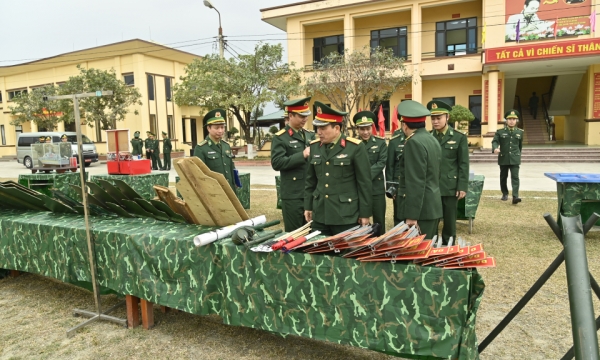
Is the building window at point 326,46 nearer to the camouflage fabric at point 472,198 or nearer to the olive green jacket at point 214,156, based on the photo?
the camouflage fabric at point 472,198

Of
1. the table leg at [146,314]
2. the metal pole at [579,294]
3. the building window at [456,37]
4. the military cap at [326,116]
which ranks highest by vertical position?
the building window at [456,37]

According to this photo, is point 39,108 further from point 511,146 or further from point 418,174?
point 418,174

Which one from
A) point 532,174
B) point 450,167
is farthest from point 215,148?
point 532,174

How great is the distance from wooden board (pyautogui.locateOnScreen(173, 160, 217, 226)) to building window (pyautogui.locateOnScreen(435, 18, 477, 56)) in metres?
19.7

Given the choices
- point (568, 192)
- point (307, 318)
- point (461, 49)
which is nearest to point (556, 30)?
point (461, 49)

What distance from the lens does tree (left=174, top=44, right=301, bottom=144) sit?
61.9 ft

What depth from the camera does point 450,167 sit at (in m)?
4.59

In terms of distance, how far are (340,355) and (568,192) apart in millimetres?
3918

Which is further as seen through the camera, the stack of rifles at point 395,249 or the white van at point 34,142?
the white van at point 34,142

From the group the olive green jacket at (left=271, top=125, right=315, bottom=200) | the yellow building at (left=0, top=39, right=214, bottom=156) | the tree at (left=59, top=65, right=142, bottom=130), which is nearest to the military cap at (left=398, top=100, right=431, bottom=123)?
the olive green jacket at (left=271, top=125, right=315, bottom=200)

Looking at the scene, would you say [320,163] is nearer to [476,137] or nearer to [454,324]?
[454,324]

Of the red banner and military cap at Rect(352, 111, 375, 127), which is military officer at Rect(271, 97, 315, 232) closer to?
military cap at Rect(352, 111, 375, 127)

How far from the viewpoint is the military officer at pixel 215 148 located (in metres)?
4.72

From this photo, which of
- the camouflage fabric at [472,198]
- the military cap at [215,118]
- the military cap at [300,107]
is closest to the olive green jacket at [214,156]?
the military cap at [215,118]
